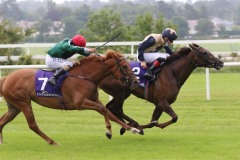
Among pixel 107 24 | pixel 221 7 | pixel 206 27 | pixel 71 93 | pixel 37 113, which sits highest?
pixel 71 93

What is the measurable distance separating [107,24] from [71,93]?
26.6 meters

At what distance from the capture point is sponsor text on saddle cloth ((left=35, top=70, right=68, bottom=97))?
11562mm

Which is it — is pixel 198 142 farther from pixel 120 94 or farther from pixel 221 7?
pixel 221 7

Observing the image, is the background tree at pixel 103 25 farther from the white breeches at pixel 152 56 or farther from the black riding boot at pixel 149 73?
the black riding boot at pixel 149 73

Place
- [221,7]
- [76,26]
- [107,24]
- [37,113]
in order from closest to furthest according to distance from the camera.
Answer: [37,113], [107,24], [76,26], [221,7]

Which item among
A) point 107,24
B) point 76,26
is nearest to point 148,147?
point 107,24

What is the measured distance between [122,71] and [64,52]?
1.07m

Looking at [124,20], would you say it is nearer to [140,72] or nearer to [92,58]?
[140,72]

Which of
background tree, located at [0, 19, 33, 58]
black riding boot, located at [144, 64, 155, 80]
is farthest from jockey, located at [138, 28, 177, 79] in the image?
background tree, located at [0, 19, 33, 58]

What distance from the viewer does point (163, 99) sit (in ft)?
40.2

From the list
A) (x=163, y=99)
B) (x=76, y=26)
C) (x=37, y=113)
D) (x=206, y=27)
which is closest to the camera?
(x=163, y=99)

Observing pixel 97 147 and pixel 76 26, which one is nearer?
A: pixel 97 147

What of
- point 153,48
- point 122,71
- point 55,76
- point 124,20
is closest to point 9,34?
point 153,48

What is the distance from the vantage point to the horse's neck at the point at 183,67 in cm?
1249
